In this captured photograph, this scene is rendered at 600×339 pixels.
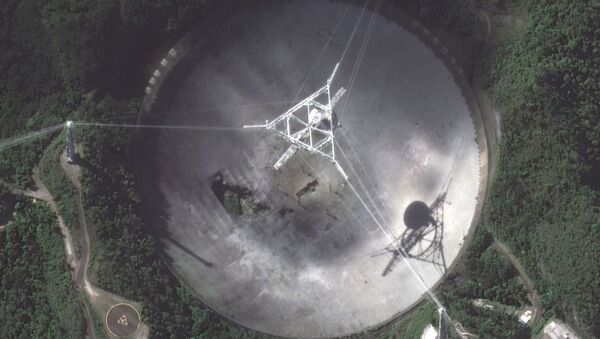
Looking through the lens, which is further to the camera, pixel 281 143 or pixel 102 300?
pixel 281 143

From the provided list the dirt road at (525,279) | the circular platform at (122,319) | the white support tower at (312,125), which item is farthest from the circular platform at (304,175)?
the circular platform at (122,319)

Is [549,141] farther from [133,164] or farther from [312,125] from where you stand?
[133,164]

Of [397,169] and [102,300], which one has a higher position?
[397,169]

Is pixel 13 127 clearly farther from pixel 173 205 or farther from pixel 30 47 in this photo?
pixel 173 205

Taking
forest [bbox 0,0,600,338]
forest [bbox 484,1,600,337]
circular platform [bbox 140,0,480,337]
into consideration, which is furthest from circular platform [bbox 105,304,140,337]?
forest [bbox 484,1,600,337]

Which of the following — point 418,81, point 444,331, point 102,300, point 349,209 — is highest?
point 418,81

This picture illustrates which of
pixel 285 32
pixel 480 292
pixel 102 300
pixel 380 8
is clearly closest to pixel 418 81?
pixel 380 8

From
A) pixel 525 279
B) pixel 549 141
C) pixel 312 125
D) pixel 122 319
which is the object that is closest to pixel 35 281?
pixel 122 319
